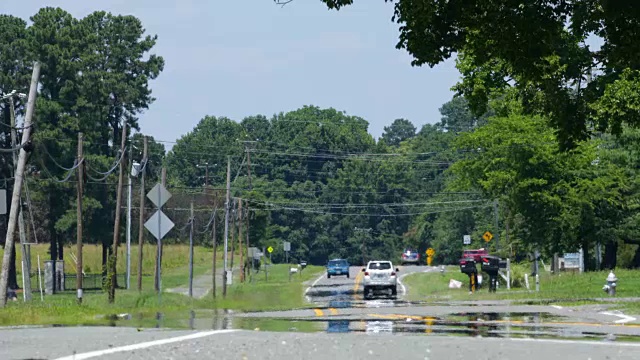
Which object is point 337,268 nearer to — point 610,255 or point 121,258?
point 121,258

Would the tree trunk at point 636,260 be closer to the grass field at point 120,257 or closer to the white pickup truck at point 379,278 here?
the white pickup truck at point 379,278

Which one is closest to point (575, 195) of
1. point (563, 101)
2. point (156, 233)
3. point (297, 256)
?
point (156, 233)

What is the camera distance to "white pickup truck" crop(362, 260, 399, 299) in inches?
2094

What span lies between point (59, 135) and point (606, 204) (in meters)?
40.2

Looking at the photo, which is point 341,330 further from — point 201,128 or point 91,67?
point 201,128

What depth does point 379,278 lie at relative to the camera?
53344mm

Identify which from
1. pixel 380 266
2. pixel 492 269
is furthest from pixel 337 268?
pixel 492 269

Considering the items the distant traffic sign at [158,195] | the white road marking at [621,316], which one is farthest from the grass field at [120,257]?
the white road marking at [621,316]

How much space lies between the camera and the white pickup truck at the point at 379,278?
53.2 meters

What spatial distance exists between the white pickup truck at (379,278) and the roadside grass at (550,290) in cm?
118

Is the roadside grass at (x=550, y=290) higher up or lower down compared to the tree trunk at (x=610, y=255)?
lower down

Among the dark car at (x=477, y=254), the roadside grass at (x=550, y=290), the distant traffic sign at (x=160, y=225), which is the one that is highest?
the distant traffic sign at (x=160, y=225)

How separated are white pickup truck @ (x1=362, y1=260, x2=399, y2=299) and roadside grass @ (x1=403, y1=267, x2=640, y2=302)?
118 centimetres

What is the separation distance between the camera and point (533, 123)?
6450cm
